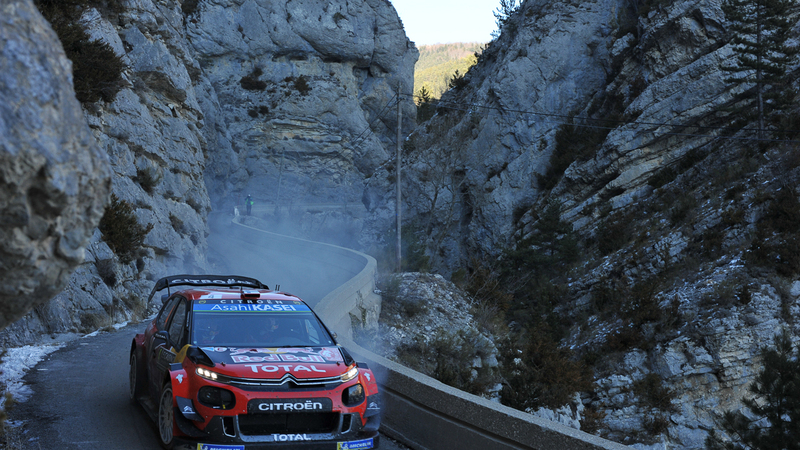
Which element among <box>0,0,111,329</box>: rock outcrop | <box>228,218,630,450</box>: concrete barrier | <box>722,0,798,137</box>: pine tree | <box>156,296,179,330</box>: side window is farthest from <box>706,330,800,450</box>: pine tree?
<box>722,0,798,137</box>: pine tree

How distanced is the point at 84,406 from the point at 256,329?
9.36 feet

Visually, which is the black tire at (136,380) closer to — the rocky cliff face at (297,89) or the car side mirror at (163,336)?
the car side mirror at (163,336)

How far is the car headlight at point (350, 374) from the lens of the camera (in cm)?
551

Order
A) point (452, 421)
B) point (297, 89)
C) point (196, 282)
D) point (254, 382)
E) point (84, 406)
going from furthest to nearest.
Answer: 1. point (297, 89)
2. point (196, 282)
3. point (84, 406)
4. point (452, 421)
5. point (254, 382)

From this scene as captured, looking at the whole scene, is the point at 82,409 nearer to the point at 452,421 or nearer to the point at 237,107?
the point at 452,421

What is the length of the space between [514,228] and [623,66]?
41.4ft

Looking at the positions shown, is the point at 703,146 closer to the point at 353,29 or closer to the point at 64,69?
the point at 64,69

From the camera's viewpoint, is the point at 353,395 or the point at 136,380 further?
the point at 136,380

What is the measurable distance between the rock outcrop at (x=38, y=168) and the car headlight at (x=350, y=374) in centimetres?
294

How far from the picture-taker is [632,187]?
30.9 m

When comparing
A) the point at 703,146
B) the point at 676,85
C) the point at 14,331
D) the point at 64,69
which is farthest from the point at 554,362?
the point at 676,85

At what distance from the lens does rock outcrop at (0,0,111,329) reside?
2594 mm

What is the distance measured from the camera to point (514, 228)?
123 feet

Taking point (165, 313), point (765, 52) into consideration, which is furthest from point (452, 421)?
point (765, 52)
